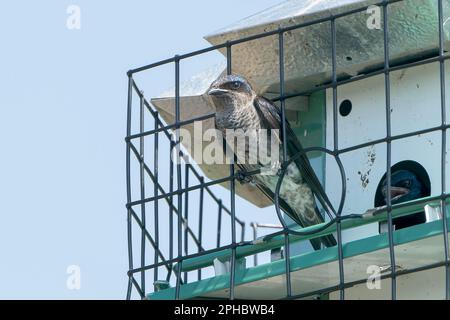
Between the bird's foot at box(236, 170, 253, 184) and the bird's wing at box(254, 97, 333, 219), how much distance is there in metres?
0.26

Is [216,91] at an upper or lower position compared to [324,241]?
upper

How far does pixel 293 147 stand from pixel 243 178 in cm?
35

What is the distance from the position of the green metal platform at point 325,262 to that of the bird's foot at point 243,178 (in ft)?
1.67

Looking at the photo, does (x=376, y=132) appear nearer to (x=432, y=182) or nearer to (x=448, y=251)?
(x=432, y=182)

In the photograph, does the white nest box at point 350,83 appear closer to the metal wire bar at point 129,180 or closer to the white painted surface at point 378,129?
the white painted surface at point 378,129

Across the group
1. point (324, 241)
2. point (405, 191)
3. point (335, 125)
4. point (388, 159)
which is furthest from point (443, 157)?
point (324, 241)

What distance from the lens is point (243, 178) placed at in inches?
456

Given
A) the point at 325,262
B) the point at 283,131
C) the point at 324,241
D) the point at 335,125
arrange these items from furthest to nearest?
the point at 324,241 < the point at 283,131 < the point at 335,125 < the point at 325,262

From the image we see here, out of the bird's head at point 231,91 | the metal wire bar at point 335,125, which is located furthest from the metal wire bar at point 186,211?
the metal wire bar at point 335,125

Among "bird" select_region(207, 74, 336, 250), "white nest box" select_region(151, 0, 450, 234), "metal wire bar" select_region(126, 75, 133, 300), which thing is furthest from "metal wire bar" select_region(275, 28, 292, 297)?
"metal wire bar" select_region(126, 75, 133, 300)

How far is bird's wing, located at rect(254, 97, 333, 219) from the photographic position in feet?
37.0

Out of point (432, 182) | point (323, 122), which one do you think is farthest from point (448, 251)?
point (323, 122)

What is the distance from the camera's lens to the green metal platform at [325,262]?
10172 millimetres

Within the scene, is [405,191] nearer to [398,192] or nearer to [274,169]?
[398,192]
